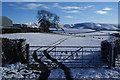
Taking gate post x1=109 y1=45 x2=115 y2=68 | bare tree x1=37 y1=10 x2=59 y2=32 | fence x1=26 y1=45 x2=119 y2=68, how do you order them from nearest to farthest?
gate post x1=109 y1=45 x2=115 y2=68, fence x1=26 y1=45 x2=119 y2=68, bare tree x1=37 y1=10 x2=59 y2=32

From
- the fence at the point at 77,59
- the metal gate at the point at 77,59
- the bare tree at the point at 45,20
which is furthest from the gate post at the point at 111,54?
the bare tree at the point at 45,20

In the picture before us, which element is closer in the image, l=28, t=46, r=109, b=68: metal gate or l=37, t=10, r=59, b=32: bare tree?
l=28, t=46, r=109, b=68: metal gate

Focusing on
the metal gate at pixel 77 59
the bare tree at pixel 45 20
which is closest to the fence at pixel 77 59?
the metal gate at pixel 77 59

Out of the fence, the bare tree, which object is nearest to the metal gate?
the fence

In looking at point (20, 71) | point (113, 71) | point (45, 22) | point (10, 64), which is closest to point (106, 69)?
point (113, 71)

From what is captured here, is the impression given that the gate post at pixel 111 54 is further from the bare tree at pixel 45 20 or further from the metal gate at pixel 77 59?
the bare tree at pixel 45 20

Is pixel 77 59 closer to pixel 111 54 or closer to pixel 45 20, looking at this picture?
pixel 111 54

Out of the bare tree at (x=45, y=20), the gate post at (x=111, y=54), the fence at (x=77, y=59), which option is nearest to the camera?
the gate post at (x=111, y=54)

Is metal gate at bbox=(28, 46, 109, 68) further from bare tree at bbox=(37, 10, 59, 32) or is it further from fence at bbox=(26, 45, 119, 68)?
bare tree at bbox=(37, 10, 59, 32)

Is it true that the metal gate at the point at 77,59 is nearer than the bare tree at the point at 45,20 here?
Yes

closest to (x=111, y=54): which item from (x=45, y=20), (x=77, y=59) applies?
(x=77, y=59)

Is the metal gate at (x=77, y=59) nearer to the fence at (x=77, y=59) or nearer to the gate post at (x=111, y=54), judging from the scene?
the fence at (x=77, y=59)

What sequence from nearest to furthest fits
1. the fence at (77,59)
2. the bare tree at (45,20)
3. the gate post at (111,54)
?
the gate post at (111,54) → the fence at (77,59) → the bare tree at (45,20)

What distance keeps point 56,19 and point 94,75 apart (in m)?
40.5
